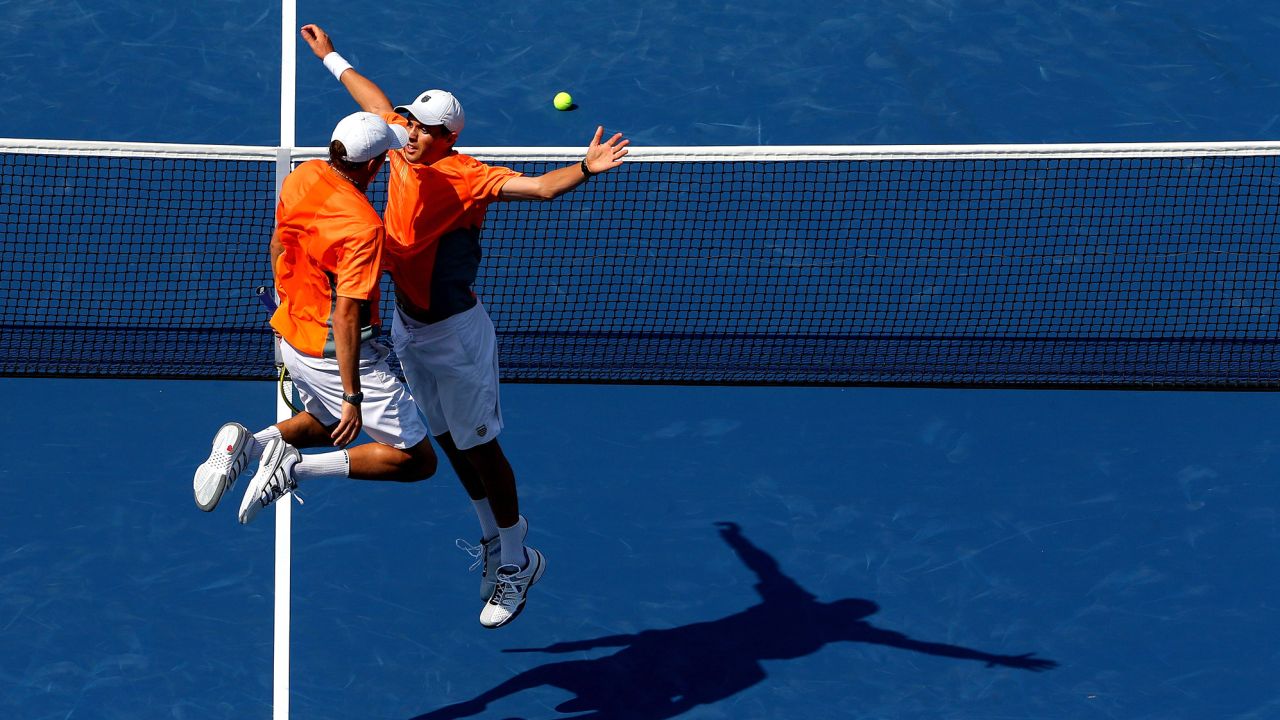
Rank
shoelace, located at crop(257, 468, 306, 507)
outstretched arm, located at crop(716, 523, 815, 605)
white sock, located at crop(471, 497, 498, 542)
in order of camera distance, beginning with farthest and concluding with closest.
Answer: outstretched arm, located at crop(716, 523, 815, 605) < white sock, located at crop(471, 497, 498, 542) < shoelace, located at crop(257, 468, 306, 507)

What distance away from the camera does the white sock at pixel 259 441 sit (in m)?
9.66

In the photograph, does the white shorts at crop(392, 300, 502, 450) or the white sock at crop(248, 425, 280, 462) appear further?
the white shorts at crop(392, 300, 502, 450)

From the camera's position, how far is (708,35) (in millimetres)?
16094

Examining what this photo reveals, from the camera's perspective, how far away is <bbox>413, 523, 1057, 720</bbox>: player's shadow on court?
10539mm

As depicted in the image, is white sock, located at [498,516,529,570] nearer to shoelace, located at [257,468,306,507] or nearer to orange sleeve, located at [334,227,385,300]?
shoelace, located at [257,468,306,507]

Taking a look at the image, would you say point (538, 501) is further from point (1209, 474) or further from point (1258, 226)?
point (1258, 226)

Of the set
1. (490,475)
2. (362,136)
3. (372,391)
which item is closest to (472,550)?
(490,475)

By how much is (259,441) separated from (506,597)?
1.86 meters

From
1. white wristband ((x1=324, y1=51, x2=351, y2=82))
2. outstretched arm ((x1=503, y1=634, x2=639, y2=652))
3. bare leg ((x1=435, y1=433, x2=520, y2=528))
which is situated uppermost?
white wristband ((x1=324, y1=51, x2=351, y2=82))

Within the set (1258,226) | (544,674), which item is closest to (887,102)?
(1258,226)

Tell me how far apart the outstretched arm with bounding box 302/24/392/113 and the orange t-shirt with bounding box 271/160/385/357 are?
0.98 metres

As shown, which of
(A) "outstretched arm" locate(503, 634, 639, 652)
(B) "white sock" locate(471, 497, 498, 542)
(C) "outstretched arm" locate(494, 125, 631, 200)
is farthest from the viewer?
(A) "outstretched arm" locate(503, 634, 639, 652)

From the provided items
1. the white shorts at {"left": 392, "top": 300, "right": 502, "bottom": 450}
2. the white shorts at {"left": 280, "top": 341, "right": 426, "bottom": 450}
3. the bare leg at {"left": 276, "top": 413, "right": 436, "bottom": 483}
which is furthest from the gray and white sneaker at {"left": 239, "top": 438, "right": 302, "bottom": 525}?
the white shorts at {"left": 392, "top": 300, "right": 502, "bottom": 450}

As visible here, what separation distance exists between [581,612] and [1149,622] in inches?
141
